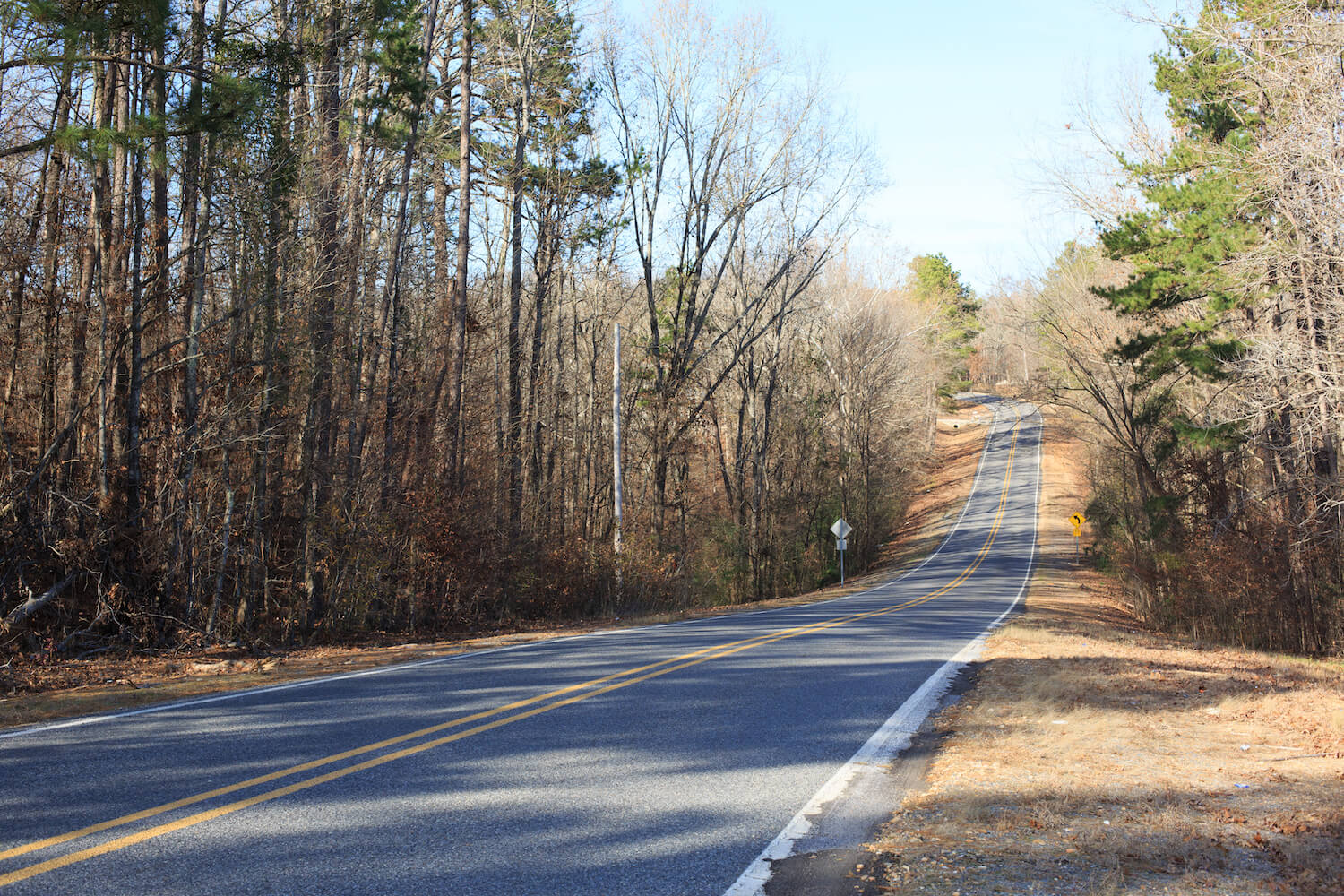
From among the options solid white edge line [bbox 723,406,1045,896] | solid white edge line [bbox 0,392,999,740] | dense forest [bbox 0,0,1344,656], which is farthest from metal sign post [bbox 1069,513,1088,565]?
solid white edge line [bbox 723,406,1045,896]

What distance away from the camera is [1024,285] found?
31.9 meters

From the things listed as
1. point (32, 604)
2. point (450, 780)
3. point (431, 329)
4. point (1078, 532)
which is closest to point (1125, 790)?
point (450, 780)

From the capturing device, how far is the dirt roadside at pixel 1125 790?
159 inches

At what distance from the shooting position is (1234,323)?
2436 centimetres

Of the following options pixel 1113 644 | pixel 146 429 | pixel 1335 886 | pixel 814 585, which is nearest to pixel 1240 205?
pixel 1113 644

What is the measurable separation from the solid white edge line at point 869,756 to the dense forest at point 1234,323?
10043 mm

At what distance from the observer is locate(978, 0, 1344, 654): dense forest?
15.8m

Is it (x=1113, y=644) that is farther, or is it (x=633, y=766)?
(x=1113, y=644)

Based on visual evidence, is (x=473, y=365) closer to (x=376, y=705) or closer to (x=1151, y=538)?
(x=376, y=705)

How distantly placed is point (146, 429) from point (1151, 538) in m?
27.3

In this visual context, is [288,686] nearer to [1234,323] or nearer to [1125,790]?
[1125,790]

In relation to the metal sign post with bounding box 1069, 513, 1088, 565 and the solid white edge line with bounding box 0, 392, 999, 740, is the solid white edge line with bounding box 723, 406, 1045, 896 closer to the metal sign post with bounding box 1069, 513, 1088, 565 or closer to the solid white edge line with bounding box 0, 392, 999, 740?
the solid white edge line with bounding box 0, 392, 999, 740

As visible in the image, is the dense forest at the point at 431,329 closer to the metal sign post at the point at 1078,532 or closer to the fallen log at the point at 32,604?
the fallen log at the point at 32,604

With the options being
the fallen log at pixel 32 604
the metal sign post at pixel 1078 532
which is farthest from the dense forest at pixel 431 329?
the metal sign post at pixel 1078 532
